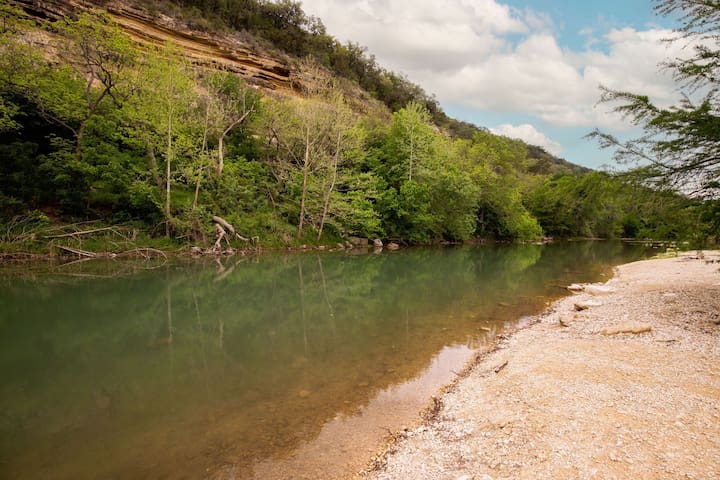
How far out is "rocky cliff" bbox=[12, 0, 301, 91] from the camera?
31969 millimetres

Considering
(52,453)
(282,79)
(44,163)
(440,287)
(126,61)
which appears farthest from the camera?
(282,79)


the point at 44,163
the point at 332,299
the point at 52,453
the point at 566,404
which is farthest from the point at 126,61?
the point at 566,404

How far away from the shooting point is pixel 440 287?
15.9 metres

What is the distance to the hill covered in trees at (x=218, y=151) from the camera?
65.8 feet

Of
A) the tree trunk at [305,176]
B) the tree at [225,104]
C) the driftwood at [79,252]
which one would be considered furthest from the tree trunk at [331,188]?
the driftwood at [79,252]

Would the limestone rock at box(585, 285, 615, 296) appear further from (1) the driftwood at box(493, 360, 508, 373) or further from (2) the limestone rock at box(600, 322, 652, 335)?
(1) the driftwood at box(493, 360, 508, 373)

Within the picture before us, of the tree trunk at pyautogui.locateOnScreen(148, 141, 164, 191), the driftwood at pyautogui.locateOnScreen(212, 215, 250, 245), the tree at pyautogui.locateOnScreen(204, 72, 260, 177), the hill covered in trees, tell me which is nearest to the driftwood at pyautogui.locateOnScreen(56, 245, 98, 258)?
the hill covered in trees

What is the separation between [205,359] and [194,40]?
145 ft

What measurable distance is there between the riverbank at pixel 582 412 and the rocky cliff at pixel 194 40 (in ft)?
117

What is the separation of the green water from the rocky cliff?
89.4ft

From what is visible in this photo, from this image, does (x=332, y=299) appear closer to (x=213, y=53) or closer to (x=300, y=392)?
(x=300, y=392)

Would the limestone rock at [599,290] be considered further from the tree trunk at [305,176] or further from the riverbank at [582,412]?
the tree trunk at [305,176]

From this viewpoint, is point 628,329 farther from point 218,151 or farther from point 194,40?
point 194,40

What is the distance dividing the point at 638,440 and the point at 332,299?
10.4 m
